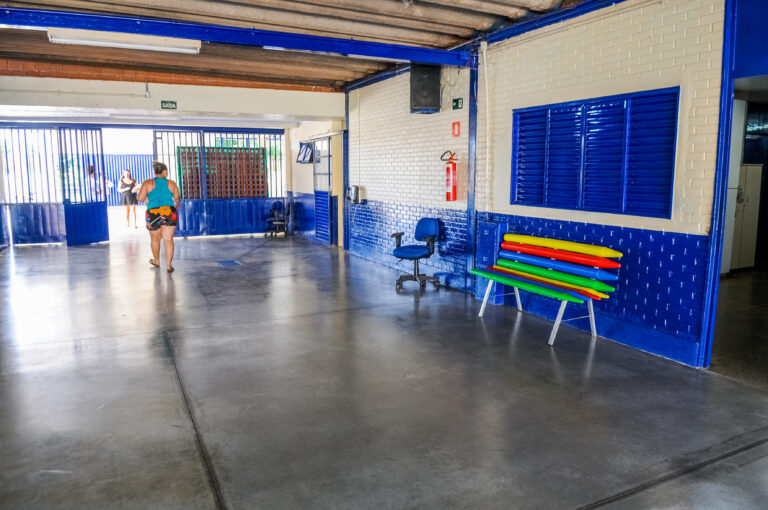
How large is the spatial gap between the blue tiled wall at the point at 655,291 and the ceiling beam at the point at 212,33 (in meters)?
2.77

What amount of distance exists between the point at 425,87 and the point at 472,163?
4.44 feet

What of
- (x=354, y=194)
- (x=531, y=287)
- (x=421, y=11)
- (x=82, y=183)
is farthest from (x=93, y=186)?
(x=531, y=287)

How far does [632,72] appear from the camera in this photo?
16.3 ft

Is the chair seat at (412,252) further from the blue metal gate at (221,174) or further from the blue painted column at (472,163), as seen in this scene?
the blue metal gate at (221,174)

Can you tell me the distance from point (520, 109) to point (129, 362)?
4.73m

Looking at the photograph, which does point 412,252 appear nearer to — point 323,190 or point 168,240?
point 168,240

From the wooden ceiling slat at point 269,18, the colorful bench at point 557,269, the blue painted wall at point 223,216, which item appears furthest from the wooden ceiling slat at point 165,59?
the colorful bench at point 557,269

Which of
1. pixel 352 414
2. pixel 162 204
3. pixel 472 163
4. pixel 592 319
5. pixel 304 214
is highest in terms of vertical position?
pixel 472 163

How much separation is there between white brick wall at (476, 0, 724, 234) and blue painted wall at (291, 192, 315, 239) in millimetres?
6634

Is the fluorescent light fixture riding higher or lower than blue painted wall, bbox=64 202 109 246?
higher

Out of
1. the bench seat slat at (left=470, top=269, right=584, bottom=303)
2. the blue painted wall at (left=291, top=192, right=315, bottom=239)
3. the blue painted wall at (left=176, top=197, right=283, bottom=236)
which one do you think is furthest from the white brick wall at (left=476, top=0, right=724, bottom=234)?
the blue painted wall at (left=176, top=197, right=283, bottom=236)

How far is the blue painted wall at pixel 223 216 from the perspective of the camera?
Result: 512 inches

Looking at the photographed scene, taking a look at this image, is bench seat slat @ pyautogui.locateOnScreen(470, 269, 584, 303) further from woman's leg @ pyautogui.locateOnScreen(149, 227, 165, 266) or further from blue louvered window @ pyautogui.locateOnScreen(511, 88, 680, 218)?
woman's leg @ pyautogui.locateOnScreen(149, 227, 165, 266)

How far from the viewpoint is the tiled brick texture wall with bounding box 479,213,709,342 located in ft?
14.9
